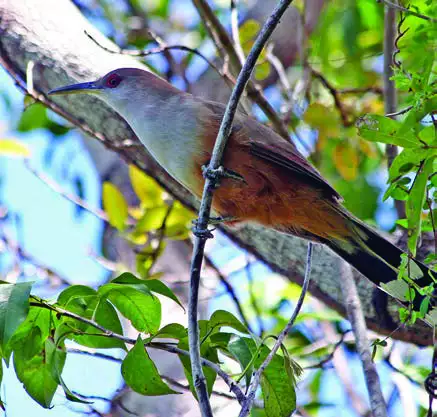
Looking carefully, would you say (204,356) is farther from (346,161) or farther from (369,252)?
(346,161)

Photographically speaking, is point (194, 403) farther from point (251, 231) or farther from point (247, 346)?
point (247, 346)

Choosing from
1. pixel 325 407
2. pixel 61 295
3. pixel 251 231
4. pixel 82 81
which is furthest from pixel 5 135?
pixel 61 295

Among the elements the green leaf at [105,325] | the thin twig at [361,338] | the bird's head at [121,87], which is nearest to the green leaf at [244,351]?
the green leaf at [105,325]

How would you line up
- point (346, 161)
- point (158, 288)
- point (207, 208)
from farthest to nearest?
1. point (346, 161)
2. point (207, 208)
3. point (158, 288)

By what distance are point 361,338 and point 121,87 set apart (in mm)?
1580

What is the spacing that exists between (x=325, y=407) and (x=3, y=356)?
7.84 ft

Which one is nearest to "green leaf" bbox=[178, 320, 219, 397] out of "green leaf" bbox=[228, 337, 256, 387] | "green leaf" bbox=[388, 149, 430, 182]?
"green leaf" bbox=[228, 337, 256, 387]

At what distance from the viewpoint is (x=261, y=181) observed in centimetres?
295

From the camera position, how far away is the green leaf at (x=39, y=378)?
2203 millimetres

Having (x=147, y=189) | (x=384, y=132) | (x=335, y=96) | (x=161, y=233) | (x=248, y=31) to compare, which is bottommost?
(x=384, y=132)

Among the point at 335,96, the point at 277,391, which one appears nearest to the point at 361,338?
the point at 277,391

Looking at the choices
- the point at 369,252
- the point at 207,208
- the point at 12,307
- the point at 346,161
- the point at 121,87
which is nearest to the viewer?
A: the point at 12,307

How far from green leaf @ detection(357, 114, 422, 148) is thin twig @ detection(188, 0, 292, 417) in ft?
1.13

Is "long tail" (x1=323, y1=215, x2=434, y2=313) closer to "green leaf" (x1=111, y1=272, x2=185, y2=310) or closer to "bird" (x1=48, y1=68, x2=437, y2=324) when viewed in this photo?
"bird" (x1=48, y1=68, x2=437, y2=324)
